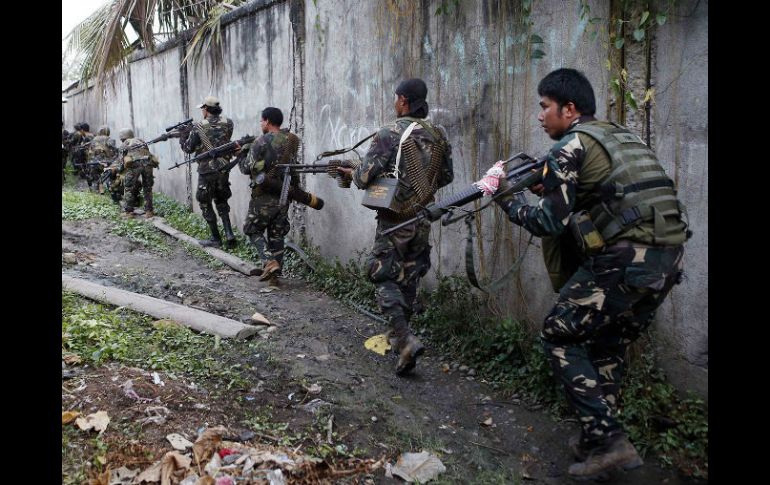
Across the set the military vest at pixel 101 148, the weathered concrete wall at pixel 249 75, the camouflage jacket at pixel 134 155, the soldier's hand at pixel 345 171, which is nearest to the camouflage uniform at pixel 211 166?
the weathered concrete wall at pixel 249 75

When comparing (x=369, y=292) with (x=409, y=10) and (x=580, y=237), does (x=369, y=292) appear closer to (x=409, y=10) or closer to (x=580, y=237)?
(x=409, y=10)

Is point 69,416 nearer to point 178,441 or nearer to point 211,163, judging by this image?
point 178,441

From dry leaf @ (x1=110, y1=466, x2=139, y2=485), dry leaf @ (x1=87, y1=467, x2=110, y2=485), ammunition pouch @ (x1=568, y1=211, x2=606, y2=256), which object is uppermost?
ammunition pouch @ (x1=568, y1=211, x2=606, y2=256)

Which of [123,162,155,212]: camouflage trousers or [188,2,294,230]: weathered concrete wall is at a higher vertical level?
[188,2,294,230]: weathered concrete wall

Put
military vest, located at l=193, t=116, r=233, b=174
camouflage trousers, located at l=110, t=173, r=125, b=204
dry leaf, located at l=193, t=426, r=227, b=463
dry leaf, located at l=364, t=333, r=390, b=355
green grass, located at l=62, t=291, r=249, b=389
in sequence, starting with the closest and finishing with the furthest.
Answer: dry leaf, located at l=193, t=426, r=227, b=463 → green grass, located at l=62, t=291, r=249, b=389 → dry leaf, located at l=364, t=333, r=390, b=355 → military vest, located at l=193, t=116, r=233, b=174 → camouflage trousers, located at l=110, t=173, r=125, b=204

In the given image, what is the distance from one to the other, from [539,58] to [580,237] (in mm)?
1765

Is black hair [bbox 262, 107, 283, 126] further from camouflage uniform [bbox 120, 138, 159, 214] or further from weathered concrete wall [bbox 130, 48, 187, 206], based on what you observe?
weathered concrete wall [bbox 130, 48, 187, 206]

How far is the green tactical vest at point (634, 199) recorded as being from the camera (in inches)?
106

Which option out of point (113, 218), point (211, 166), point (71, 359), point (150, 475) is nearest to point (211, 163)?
point (211, 166)

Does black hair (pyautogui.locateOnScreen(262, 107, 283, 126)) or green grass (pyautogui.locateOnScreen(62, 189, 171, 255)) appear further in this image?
green grass (pyautogui.locateOnScreen(62, 189, 171, 255))

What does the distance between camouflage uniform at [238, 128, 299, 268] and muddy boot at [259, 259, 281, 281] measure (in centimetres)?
4

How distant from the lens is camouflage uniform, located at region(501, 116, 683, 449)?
2717 millimetres

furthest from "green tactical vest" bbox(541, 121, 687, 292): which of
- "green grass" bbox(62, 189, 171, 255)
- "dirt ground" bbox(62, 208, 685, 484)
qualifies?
"green grass" bbox(62, 189, 171, 255)
